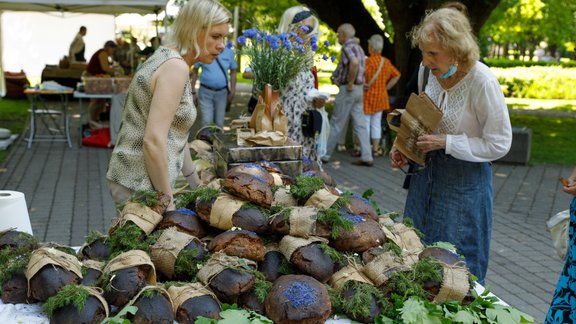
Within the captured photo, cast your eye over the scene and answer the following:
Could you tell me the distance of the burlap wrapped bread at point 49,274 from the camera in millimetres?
2203

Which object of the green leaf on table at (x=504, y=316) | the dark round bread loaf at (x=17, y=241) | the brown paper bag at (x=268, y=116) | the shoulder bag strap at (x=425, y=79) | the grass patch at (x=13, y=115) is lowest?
the grass patch at (x=13, y=115)

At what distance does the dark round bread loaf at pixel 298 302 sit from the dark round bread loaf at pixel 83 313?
1.69 ft

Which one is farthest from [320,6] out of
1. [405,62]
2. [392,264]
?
[392,264]

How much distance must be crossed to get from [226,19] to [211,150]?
4.08ft

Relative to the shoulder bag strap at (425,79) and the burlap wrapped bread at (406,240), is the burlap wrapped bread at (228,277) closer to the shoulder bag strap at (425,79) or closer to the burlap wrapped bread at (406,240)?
the burlap wrapped bread at (406,240)

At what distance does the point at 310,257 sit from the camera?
2.31 meters

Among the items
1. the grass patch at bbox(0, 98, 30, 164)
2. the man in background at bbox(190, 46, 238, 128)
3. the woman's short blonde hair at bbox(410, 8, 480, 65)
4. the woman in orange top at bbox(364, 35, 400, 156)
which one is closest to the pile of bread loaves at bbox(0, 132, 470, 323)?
the woman's short blonde hair at bbox(410, 8, 480, 65)

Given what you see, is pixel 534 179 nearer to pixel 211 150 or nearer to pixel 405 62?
pixel 405 62

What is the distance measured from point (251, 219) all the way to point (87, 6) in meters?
11.1

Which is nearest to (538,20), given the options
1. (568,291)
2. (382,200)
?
(382,200)

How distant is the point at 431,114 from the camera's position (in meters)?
3.42

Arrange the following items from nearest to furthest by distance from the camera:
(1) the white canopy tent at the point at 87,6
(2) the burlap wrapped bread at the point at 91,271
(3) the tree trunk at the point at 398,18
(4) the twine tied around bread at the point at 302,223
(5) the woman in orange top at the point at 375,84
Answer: (2) the burlap wrapped bread at the point at 91,271, (4) the twine tied around bread at the point at 302,223, (1) the white canopy tent at the point at 87,6, (5) the woman in orange top at the point at 375,84, (3) the tree trunk at the point at 398,18

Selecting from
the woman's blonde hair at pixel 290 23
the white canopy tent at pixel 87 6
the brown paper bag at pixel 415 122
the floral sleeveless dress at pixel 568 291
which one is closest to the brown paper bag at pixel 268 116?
the brown paper bag at pixel 415 122

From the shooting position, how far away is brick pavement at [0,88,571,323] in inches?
233
